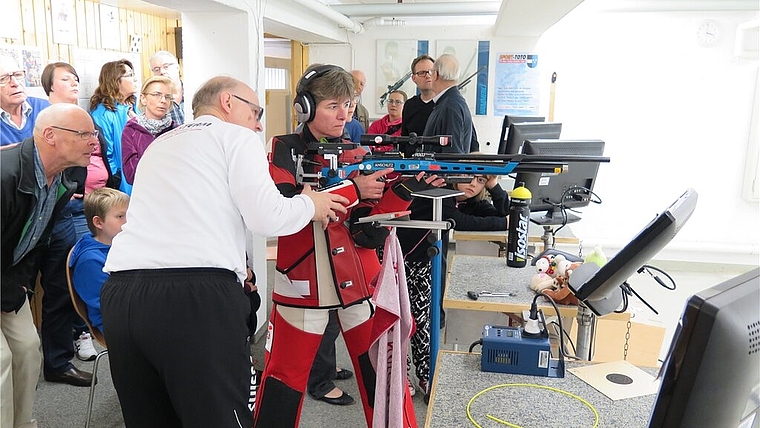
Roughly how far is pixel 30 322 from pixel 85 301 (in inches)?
8.0

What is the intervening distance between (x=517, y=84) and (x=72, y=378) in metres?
4.69

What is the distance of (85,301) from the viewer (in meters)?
2.36

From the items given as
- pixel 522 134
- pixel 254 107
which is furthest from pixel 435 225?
pixel 522 134

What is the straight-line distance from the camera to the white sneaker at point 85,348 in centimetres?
332

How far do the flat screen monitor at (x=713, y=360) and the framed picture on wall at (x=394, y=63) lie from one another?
563 centimetres

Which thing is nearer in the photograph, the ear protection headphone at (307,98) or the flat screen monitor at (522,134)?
the ear protection headphone at (307,98)

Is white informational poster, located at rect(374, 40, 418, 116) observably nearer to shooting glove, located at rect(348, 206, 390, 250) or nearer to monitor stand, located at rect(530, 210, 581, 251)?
monitor stand, located at rect(530, 210, 581, 251)

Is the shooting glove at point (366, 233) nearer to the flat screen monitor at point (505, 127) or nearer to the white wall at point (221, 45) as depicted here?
the white wall at point (221, 45)

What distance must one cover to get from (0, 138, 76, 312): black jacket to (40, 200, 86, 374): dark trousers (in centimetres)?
94

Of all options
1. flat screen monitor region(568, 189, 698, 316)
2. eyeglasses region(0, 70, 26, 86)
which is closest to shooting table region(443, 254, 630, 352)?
flat screen monitor region(568, 189, 698, 316)

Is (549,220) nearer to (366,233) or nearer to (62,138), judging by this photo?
(366,233)

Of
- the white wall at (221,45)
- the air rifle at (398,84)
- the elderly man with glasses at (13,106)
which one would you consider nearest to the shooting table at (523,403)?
the white wall at (221,45)

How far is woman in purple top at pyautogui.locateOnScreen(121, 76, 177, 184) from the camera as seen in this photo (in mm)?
3424

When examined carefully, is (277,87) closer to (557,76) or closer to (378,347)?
Answer: (557,76)
